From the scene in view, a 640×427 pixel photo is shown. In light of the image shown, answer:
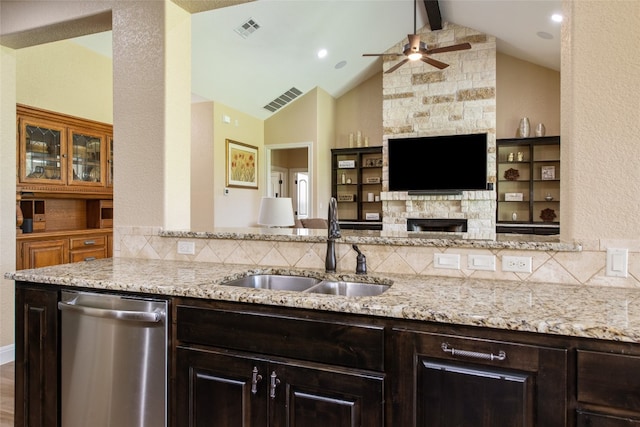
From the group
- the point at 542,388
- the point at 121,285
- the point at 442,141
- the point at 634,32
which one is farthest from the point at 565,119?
the point at 442,141

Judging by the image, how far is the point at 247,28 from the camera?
17.4 feet

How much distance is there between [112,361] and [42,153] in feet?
9.62

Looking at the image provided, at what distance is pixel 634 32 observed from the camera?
163 cm

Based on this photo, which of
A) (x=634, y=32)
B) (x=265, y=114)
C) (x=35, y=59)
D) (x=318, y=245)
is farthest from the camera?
(x=265, y=114)

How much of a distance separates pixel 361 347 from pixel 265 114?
701 centimetres

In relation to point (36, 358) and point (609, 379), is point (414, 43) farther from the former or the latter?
point (36, 358)

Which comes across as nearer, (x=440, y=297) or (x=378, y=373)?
(x=378, y=373)

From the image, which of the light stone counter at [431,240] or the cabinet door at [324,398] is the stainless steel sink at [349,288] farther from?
the cabinet door at [324,398]

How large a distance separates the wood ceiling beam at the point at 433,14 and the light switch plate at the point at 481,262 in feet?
17.2

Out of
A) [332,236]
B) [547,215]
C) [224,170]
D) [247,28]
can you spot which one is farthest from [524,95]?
[332,236]

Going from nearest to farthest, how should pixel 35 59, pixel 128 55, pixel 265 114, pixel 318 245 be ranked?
pixel 318 245, pixel 128 55, pixel 35 59, pixel 265 114

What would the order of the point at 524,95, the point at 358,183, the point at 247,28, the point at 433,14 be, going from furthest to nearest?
1. the point at 358,183
2. the point at 524,95
3. the point at 433,14
4. the point at 247,28

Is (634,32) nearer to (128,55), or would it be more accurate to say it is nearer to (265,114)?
(128,55)

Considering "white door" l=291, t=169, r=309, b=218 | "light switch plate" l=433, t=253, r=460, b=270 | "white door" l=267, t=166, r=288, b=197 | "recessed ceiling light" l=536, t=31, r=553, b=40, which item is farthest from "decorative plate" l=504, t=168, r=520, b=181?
"light switch plate" l=433, t=253, r=460, b=270
